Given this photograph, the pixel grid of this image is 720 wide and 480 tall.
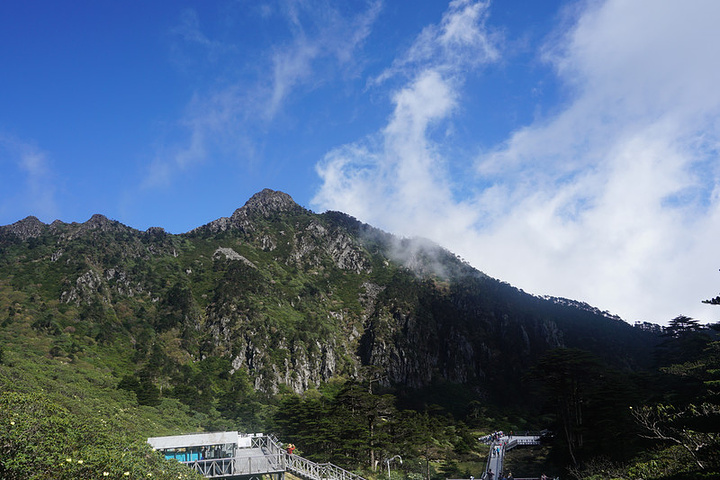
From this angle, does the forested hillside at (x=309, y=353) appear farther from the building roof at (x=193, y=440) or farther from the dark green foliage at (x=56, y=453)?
the building roof at (x=193, y=440)

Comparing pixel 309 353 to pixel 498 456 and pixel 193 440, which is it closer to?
pixel 498 456

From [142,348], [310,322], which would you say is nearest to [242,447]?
[142,348]

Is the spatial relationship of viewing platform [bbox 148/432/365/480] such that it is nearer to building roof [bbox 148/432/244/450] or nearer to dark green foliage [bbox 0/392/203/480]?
building roof [bbox 148/432/244/450]

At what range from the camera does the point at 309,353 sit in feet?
374

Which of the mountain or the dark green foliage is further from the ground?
the mountain

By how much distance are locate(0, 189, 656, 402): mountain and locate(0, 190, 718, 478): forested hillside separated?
64 cm

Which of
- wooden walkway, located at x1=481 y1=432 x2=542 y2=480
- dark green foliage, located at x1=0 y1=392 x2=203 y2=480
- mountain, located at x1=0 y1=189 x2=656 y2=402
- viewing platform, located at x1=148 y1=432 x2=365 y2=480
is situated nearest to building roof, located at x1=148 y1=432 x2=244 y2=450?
viewing platform, located at x1=148 y1=432 x2=365 y2=480

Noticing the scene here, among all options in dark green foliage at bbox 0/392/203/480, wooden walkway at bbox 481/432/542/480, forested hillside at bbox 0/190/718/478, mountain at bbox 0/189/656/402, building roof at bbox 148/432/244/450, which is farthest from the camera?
mountain at bbox 0/189/656/402

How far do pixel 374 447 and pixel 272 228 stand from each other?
154780 mm

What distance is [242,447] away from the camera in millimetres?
31031

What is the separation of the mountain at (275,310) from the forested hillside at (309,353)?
2.11ft

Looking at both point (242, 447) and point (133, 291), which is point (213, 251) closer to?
point (133, 291)

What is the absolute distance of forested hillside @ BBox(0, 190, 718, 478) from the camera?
34.2 metres

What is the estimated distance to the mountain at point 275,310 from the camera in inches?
3693
